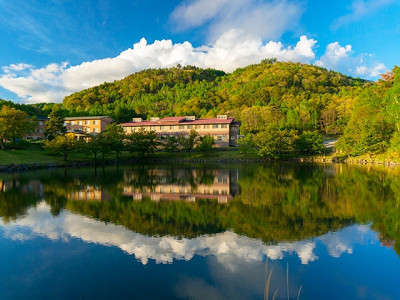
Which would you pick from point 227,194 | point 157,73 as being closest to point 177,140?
point 227,194

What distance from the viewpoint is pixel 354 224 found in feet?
38.8

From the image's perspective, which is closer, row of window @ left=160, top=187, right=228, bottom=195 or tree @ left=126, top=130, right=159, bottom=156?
row of window @ left=160, top=187, right=228, bottom=195

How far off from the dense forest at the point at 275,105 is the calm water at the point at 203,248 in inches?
1430

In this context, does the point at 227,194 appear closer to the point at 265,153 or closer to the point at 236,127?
the point at 265,153

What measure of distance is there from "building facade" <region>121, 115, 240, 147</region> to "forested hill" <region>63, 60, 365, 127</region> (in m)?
23.3

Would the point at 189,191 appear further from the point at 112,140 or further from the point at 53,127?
the point at 53,127

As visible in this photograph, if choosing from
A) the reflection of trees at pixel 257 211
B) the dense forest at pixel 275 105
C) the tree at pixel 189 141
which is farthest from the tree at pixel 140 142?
the reflection of trees at pixel 257 211

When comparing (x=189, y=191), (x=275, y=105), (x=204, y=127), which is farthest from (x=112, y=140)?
(x=275, y=105)

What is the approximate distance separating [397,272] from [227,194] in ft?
39.7

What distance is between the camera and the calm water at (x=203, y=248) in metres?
6.93

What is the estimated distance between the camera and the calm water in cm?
693

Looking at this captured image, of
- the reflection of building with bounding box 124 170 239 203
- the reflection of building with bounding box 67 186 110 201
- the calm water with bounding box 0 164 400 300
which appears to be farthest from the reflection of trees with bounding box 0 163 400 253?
the reflection of building with bounding box 124 170 239 203

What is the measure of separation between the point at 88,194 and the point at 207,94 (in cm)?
11390

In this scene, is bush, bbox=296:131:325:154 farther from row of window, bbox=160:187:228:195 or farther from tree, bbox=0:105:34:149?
tree, bbox=0:105:34:149
